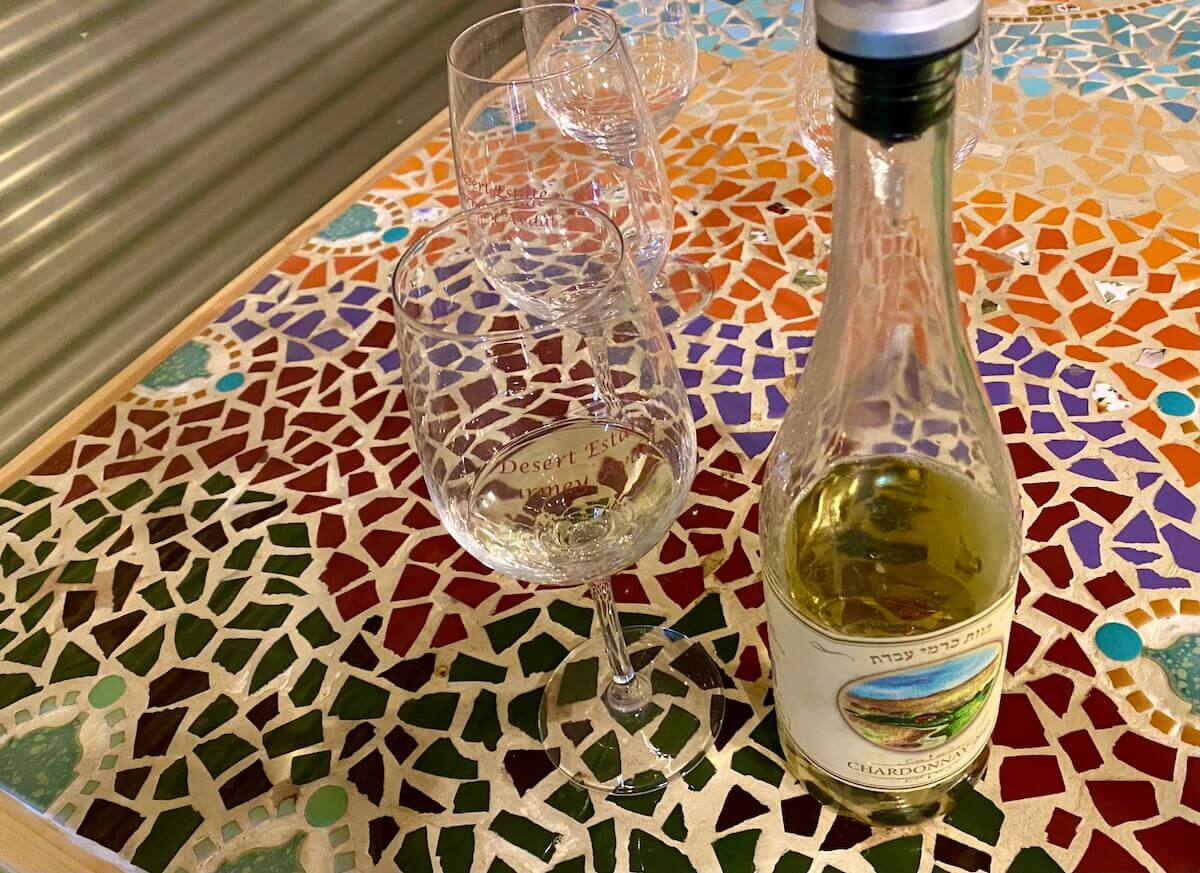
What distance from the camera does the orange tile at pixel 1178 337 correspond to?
0.55 meters

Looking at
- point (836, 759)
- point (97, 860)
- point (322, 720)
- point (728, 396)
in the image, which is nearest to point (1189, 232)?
point (728, 396)

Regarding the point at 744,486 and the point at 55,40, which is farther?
the point at 55,40

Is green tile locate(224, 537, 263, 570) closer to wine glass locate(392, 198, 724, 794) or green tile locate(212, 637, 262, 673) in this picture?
green tile locate(212, 637, 262, 673)

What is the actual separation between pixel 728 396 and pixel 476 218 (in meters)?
0.20

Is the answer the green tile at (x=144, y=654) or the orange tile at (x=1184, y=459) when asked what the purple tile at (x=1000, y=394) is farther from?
the green tile at (x=144, y=654)

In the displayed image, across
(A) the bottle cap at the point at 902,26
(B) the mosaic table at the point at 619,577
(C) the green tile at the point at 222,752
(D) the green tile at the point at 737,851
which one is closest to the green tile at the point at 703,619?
(B) the mosaic table at the point at 619,577

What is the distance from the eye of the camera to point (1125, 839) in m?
0.38

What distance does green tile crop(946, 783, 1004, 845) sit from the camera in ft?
1.29

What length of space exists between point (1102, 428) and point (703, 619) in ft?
0.73

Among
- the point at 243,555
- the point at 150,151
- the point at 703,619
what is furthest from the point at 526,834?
the point at 150,151

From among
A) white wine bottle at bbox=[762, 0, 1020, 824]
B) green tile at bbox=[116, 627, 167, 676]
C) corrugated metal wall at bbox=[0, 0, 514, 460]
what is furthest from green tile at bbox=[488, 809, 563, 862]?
corrugated metal wall at bbox=[0, 0, 514, 460]

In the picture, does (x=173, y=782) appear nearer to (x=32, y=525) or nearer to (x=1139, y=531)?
(x=32, y=525)

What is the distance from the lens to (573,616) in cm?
51

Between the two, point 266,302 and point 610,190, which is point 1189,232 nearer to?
point 610,190
